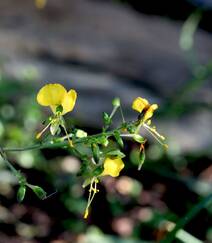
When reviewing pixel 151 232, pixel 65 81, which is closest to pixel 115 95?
pixel 65 81

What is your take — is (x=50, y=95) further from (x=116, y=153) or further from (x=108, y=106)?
(x=108, y=106)

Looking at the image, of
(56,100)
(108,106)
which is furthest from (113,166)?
(108,106)

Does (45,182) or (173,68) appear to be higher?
(173,68)

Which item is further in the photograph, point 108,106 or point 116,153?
point 108,106

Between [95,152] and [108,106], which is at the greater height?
[95,152]

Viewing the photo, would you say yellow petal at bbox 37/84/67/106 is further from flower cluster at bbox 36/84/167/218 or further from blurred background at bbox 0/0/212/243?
blurred background at bbox 0/0/212/243

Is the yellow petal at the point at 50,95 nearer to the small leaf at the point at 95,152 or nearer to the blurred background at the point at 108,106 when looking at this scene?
the small leaf at the point at 95,152

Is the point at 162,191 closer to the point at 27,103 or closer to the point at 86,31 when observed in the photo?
the point at 27,103
